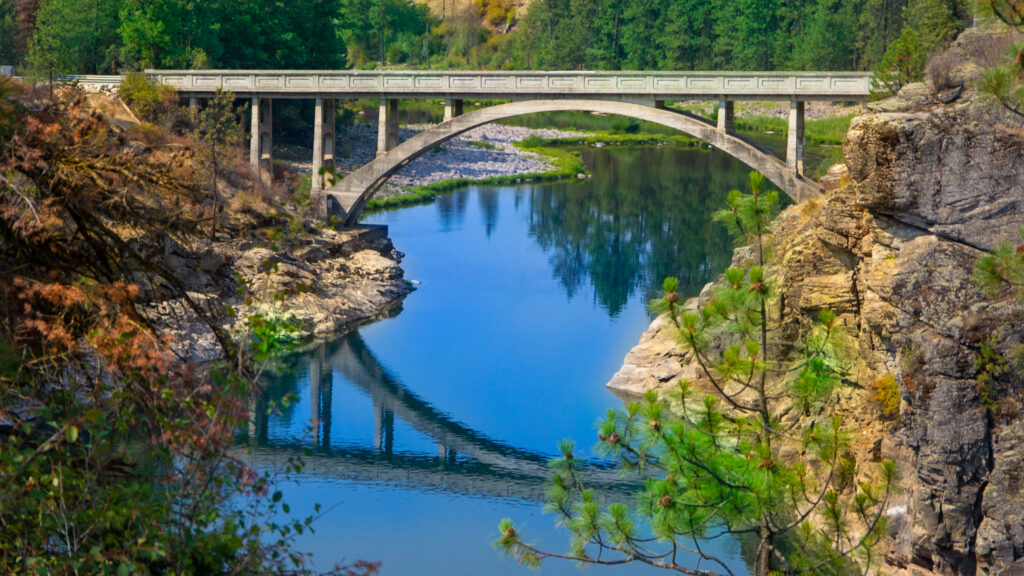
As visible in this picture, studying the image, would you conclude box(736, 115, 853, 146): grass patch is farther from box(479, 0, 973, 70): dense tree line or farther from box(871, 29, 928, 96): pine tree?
box(871, 29, 928, 96): pine tree

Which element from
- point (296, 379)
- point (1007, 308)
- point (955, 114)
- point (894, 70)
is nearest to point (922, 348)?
point (1007, 308)

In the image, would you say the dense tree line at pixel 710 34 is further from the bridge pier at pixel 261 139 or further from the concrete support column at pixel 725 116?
the bridge pier at pixel 261 139

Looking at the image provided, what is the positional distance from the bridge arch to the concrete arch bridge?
23mm

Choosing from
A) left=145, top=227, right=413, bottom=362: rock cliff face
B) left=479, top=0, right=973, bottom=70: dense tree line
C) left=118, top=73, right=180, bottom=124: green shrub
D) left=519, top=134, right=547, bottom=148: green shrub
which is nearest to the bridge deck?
left=118, top=73, right=180, bottom=124: green shrub

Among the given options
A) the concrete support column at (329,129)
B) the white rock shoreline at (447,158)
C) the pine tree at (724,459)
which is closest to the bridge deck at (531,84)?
the concrete support column at (329,129)

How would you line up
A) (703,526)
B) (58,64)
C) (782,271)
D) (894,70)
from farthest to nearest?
(58,64)
(894,70)
(782,271)
(703,526)

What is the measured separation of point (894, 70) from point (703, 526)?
12.9 meters

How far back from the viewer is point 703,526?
8602mm

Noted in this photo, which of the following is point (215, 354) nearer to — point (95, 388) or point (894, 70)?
point (894, 70)

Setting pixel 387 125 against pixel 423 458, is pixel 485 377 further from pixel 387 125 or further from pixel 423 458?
pixel 387 125

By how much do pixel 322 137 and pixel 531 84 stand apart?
5.59 metres

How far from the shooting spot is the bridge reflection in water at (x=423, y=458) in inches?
681

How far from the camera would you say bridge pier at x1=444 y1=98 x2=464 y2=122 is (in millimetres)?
28656

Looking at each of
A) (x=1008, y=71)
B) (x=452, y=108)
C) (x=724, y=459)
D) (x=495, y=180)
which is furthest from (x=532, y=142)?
(x=1008, y=71)
